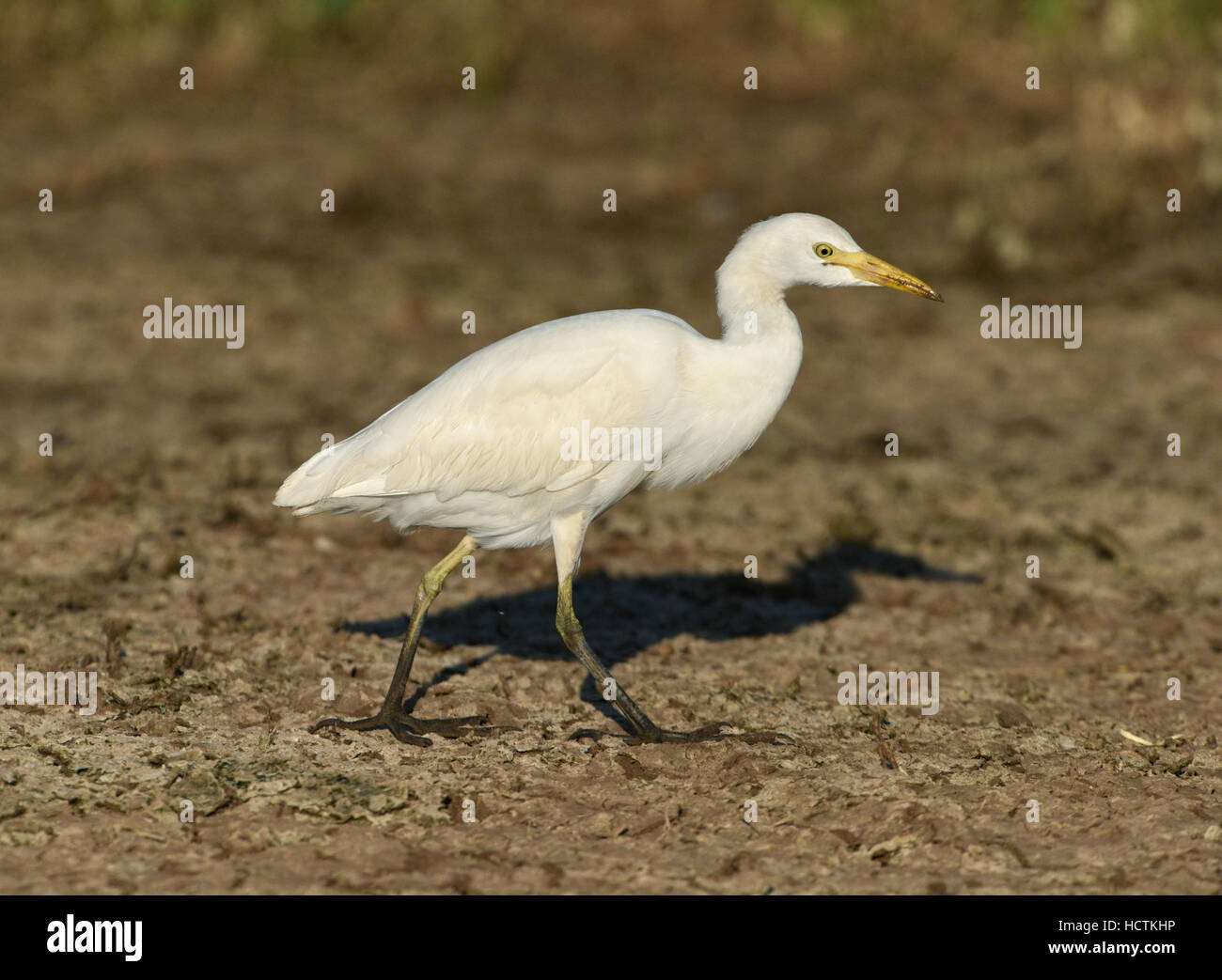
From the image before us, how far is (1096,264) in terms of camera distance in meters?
11.8

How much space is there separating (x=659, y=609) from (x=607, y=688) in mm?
1637

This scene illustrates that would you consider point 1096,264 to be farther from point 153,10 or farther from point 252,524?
point 153,10

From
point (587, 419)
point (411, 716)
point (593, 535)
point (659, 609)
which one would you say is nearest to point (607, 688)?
point (411, 716)

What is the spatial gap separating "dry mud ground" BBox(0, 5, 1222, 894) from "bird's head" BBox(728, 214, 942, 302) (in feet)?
5.44

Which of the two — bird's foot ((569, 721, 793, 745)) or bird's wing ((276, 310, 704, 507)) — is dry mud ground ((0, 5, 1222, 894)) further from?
bird's wing ((276, 310, 704, 507))

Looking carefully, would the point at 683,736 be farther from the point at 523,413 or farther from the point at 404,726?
the point at 523,413

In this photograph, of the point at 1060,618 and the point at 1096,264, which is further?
the point at 1096,264

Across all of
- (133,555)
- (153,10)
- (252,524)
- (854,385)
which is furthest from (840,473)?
(153,10)

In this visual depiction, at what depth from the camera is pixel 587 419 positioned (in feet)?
16.9

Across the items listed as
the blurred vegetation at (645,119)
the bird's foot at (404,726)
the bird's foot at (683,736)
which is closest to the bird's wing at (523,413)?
the bird's foot at (404,726)

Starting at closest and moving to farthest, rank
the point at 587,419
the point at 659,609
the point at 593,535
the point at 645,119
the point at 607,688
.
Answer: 1. the point at 587,419
2. the point at 607,688
3. the point at 659,609
4. the point at 593,535
5. the point at 645,119

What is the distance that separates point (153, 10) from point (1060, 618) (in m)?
12.1

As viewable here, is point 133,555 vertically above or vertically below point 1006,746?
above

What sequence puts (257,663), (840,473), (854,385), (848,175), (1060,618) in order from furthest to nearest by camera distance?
(848,175)
(854,385)
(840,473)
(1060,618)
(257,663)
